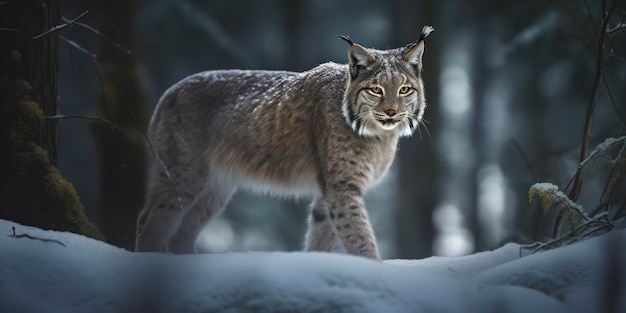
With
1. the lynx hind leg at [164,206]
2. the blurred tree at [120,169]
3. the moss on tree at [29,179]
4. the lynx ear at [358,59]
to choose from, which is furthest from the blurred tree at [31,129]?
the lynx ear at [358,59]

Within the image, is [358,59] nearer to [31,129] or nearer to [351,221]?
[351,221]

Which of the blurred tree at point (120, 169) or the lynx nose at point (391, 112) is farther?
the blurred tree at point (120, 169)

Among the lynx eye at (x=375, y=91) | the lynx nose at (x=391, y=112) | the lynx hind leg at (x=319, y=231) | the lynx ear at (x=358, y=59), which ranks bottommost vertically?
the lynx hind leg at (x=319, y=231)

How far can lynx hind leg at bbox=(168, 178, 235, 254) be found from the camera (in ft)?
20.2

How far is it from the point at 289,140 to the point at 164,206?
128 centimetres

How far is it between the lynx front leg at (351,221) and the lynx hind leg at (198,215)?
4.92 ft

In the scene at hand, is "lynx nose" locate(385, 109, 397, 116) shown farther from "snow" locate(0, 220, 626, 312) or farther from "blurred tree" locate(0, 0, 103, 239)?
"blurred tree" locate(0, 0, 103, 239)

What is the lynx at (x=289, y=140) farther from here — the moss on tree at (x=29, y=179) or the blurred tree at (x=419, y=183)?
the blurred tree at (x=419, y=183)

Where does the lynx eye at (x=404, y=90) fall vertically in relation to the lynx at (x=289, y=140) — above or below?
above

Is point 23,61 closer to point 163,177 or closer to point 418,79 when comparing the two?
point 163,177

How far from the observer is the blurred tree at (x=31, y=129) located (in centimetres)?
441

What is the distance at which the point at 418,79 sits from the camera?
5191 millimetres

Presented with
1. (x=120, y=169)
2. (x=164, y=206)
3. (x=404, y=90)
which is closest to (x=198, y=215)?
(x=164, y=206)

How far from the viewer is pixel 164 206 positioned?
5844 mm
